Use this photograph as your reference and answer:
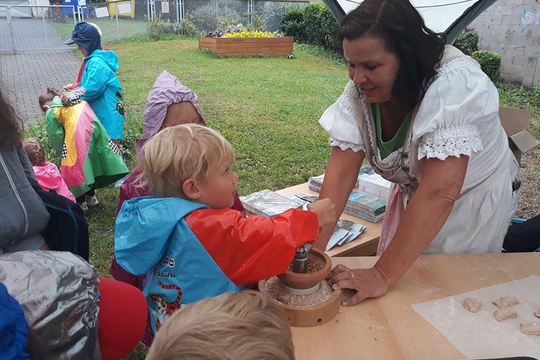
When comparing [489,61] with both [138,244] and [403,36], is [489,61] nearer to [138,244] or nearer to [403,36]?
[403,36]

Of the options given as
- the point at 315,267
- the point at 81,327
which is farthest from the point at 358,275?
the point at 81,327

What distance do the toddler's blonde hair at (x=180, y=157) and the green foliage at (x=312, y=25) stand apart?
13.3 metres

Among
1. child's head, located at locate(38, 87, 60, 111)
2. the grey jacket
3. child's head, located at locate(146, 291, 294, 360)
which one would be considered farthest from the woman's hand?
child's head, located at locate(38, 87, 60, 111)

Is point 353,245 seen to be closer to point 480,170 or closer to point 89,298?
point 480,170

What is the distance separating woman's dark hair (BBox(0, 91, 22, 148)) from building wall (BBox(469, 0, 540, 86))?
9977mm

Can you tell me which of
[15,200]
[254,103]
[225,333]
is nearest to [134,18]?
[254,103]

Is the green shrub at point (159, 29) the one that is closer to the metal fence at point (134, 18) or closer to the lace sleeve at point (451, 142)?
the metal fence at point (134, 18)

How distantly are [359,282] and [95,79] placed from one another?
3807 mm

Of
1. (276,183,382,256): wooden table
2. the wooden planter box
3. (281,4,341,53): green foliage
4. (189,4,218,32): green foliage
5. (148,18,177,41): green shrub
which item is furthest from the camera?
(189,4,218,32): green foliage

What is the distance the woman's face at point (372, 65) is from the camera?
1426mm

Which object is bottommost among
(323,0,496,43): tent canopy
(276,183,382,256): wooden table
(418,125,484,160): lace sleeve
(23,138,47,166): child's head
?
(276,183,382,256): wooden table

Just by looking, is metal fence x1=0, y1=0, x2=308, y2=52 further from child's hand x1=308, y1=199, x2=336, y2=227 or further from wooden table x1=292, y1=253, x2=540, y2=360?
wooden table x1=292, y1=253, x2=540, y2=360

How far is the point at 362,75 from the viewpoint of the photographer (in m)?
1.49

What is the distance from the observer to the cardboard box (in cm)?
247
